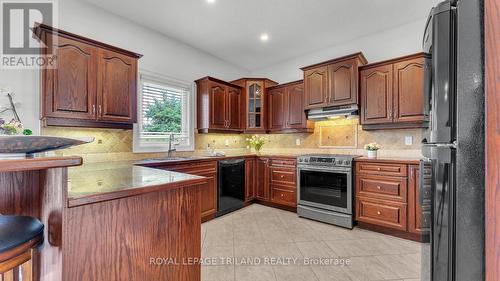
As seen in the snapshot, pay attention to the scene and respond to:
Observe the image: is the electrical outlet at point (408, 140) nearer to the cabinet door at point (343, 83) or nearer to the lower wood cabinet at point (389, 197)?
the lower wood cabinet at point (389, 197)

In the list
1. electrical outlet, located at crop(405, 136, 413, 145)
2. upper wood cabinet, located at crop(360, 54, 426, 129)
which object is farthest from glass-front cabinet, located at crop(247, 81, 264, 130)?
electrical outlet, located at crop(405, 136, 413, 145)

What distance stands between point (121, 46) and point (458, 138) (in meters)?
3.59

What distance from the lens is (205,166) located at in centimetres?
321

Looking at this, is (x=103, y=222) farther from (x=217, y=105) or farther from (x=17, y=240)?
(x=217, y=105)

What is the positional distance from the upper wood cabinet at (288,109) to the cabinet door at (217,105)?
3.22 feet

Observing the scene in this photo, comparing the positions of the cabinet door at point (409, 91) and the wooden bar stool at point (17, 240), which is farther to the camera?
the cabinet door at point (409, 91)

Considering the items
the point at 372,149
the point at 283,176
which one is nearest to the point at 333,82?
the point at 372,149

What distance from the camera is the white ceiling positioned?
2682 mm

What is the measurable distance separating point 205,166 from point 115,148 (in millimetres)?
1217

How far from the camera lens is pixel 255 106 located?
4281 millimetres

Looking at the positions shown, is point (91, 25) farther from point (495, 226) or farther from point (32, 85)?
point (495, 226)

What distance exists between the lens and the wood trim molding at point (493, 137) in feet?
1.63

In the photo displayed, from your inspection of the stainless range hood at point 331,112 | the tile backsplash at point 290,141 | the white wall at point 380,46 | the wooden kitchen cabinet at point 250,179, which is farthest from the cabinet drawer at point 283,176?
the white wall at point 380,46

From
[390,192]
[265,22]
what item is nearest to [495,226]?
[390,192]
